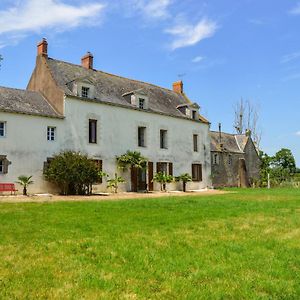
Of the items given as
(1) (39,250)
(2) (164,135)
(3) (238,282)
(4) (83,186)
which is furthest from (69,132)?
(3) (238,282)

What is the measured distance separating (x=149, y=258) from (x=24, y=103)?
19.0m

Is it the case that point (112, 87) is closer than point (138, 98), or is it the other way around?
point (138, 98)

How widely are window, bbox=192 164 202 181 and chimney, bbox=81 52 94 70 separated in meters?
11.3

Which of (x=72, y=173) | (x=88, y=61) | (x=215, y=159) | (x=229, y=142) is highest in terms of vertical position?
(x=88, y=61)

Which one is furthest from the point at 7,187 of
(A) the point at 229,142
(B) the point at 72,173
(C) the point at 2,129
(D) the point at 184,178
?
(A) the point at 229,142

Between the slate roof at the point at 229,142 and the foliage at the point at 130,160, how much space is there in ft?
43.1

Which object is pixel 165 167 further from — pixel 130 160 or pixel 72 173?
pixel 72 173

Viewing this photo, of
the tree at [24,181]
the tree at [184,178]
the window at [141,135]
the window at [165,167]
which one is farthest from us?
the tree at [184,178]

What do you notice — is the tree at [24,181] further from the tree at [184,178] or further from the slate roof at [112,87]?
the tree at [184,178]

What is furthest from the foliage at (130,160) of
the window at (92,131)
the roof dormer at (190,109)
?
the roof dormer at (190,109)

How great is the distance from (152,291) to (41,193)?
18.9m

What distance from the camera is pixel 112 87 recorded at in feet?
93.9

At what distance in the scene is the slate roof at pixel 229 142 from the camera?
39.4m

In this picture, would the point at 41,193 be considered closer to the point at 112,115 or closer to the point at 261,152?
the point at 112,115
